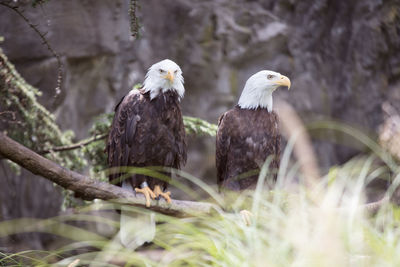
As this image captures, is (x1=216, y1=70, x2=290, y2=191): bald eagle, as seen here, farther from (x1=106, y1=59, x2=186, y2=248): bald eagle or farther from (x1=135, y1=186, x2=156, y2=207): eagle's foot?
(x1=135, y1=186, x2=156, y2=207): eagle's foot

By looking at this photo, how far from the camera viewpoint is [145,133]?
11.4 ft

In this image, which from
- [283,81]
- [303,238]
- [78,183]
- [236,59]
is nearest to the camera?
[303,238]

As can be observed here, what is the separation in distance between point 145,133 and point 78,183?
2.96 ft

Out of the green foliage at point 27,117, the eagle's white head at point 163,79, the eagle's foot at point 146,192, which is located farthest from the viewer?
the green foliage at point 27,117

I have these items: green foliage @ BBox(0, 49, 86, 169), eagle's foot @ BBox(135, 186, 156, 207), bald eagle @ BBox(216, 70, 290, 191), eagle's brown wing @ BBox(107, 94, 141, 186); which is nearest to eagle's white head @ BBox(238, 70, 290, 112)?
bald eagle @ BBox(216, 70, 290, 191)

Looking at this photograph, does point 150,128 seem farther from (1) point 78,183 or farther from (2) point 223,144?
(1) point 78,183

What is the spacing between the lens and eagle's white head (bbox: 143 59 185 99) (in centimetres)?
341

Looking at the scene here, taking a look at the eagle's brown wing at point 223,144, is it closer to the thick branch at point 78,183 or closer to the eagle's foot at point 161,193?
the eagle's foot at point 161,193

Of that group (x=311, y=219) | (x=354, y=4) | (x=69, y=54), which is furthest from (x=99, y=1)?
(x=311, y=219)

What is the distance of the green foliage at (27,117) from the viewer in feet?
12.2

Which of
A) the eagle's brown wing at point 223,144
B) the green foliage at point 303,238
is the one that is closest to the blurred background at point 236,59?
the eagle's brown wing at point 223,144

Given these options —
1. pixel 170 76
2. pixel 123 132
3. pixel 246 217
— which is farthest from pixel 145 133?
pixel 246 217

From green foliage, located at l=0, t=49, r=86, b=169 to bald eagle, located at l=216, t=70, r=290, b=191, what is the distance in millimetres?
1350

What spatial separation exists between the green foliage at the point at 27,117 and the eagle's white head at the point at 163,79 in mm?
1080
